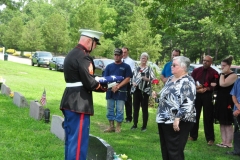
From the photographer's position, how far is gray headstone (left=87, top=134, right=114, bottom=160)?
5.35 metres

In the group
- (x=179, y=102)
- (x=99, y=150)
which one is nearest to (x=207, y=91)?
(x=179, y=102)

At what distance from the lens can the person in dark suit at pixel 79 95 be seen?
498 centimetres

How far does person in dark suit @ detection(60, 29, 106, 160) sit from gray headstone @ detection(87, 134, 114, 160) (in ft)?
1.36

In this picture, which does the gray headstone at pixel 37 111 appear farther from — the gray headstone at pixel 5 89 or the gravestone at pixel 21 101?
the gray headstone at pixel 5 89

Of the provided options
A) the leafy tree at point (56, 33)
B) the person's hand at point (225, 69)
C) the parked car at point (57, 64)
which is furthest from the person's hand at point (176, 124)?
the leafy tree at point (56, 33)

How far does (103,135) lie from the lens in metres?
8.41

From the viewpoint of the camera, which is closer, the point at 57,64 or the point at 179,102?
the point at 179,102

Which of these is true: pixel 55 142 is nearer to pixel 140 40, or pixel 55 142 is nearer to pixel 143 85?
pixel 143 85

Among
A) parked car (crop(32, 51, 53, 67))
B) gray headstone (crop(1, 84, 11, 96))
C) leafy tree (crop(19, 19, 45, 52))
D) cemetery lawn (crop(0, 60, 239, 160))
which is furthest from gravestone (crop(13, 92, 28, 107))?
leafy tree (crop(19, 19, 45, 52))

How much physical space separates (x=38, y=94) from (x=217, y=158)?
30.8 feet

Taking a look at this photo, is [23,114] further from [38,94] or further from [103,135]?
[38,94]

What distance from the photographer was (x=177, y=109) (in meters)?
5.23

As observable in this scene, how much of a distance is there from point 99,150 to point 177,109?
4.42 ft

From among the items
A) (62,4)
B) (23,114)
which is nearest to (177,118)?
(23,114)
